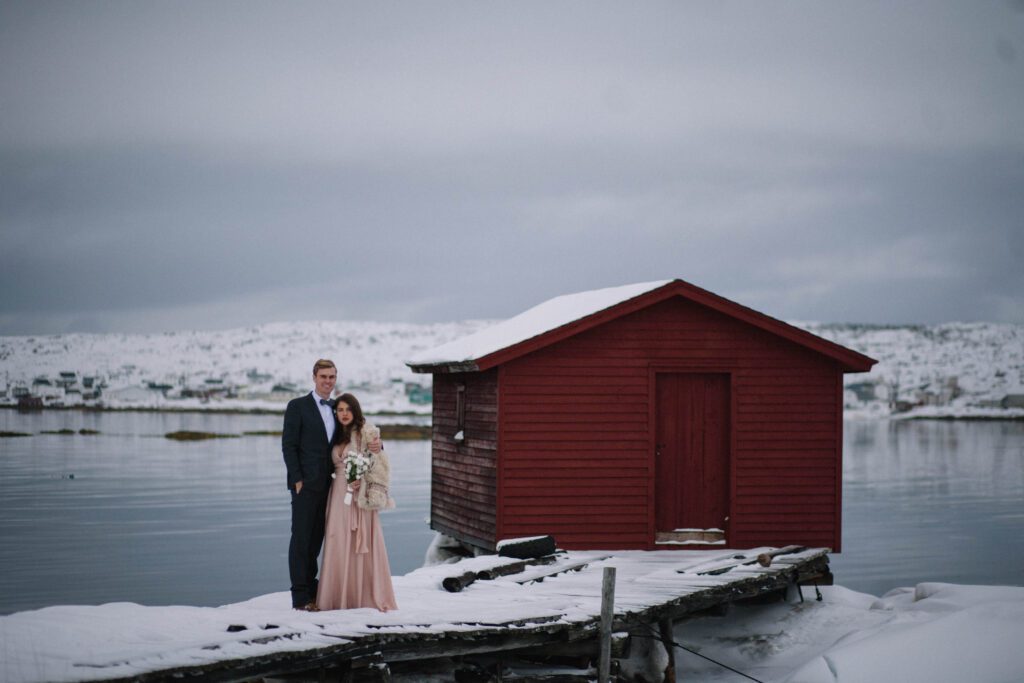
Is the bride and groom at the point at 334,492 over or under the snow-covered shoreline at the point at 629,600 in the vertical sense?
over

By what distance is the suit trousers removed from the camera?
32.1ft

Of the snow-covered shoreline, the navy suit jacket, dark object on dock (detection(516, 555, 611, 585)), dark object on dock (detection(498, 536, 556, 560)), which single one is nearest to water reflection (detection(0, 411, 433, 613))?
dark object on dock (detection(498, 536, 556, 560))

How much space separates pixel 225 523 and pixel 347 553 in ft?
90.1

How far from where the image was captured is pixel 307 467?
32.0 feet

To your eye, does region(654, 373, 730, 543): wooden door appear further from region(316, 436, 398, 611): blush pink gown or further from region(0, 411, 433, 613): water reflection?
region(0, 411, 433, 613): water reflection

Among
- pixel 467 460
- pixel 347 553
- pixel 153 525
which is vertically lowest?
pixel 153 525

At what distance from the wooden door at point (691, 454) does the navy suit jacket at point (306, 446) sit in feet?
24.3

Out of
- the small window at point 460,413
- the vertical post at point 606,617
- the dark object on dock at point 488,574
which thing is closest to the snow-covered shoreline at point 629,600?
the dark object on dock at point 488,574

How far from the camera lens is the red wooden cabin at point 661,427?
52.2 ft

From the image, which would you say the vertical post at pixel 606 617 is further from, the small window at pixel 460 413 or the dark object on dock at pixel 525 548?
the small window at pixel 460 413

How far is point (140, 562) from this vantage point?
29.0 meters

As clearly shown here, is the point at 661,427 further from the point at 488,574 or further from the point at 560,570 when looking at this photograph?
the point at 488,574

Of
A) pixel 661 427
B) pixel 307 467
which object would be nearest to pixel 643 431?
pixel 661 427

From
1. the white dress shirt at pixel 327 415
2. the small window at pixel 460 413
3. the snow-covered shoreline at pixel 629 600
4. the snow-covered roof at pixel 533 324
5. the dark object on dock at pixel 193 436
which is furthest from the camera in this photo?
the dark object on dock at pixel 193 436
